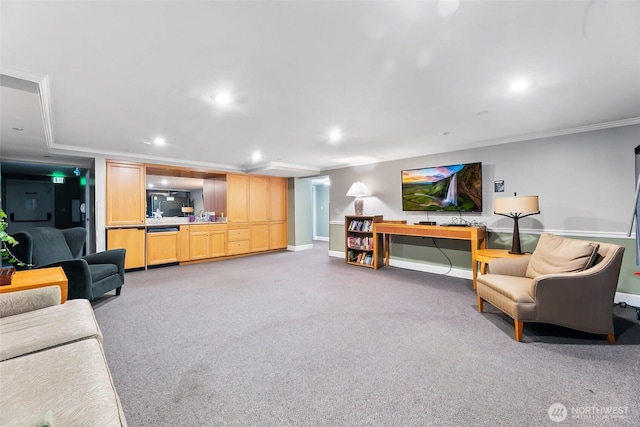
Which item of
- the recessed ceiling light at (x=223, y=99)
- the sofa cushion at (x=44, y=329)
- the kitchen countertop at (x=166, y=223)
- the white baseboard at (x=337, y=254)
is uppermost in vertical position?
the recessed ceiling light at (x=223, y=99)

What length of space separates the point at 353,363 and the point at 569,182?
144 inches

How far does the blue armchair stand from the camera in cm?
273

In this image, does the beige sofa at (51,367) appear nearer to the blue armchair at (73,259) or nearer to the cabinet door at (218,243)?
the blue armchair at (73,259)

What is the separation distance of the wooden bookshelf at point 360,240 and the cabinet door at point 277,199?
2.41 m

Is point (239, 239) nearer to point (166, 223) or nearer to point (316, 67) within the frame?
point (166, 223)

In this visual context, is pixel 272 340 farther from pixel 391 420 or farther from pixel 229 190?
pixel 229 190

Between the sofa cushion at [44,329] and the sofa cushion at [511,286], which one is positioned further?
the sofa cushion at [511,286]

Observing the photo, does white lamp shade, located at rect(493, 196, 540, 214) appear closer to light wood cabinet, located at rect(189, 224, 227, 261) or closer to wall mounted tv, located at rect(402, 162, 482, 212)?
wall mounted tv, located at rect(402, 162, 482, 212)

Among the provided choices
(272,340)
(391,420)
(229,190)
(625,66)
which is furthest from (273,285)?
(625,66)

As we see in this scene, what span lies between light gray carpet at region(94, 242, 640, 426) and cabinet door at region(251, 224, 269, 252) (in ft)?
11.0

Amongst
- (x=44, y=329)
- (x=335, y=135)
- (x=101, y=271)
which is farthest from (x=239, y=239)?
(x=44, y=329)

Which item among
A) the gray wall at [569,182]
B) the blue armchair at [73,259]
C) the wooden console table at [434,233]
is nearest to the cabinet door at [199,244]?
the blue armchair at [73,259]

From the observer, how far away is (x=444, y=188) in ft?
14.7

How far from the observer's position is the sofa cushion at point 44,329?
53.6 inches
